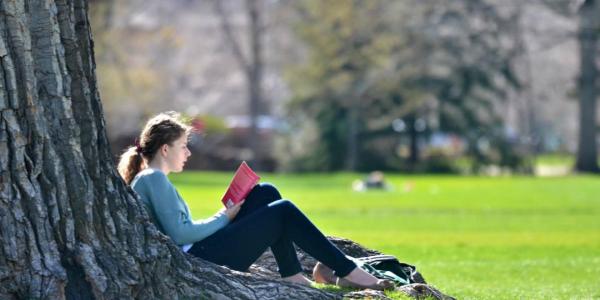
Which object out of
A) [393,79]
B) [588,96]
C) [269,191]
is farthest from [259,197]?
[588,96]

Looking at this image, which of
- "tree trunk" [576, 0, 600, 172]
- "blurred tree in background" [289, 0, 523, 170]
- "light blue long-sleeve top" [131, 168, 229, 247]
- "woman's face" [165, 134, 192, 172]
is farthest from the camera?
"blurred tree in background" [289, 0, 523, 170]

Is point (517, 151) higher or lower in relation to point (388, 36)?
lower

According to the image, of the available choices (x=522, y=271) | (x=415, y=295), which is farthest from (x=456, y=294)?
(x=522, y=271)

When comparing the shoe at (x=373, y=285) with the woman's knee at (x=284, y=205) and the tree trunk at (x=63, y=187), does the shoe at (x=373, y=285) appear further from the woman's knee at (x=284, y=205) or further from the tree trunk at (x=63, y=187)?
the tree trunk at (x=63, y=187)

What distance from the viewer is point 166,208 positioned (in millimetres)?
Result: 7648

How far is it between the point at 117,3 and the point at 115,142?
534 cm

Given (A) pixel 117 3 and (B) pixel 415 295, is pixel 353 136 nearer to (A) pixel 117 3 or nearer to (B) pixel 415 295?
(A) pixel 117 3

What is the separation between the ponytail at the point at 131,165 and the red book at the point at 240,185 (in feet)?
1.92

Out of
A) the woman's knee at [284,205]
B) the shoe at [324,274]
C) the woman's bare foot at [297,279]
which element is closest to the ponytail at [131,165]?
the woman's knee at [284,205]

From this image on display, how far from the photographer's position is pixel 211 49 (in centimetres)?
7569

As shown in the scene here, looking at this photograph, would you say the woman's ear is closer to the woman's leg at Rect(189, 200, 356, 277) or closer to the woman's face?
the woman's face

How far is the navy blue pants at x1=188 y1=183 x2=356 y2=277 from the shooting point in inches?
307

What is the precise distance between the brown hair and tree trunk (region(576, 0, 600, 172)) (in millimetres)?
39233

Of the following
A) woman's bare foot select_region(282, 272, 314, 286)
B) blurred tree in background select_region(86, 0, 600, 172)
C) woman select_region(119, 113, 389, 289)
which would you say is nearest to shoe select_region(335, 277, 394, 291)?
woman select_region(119, 113, 389, 289)
